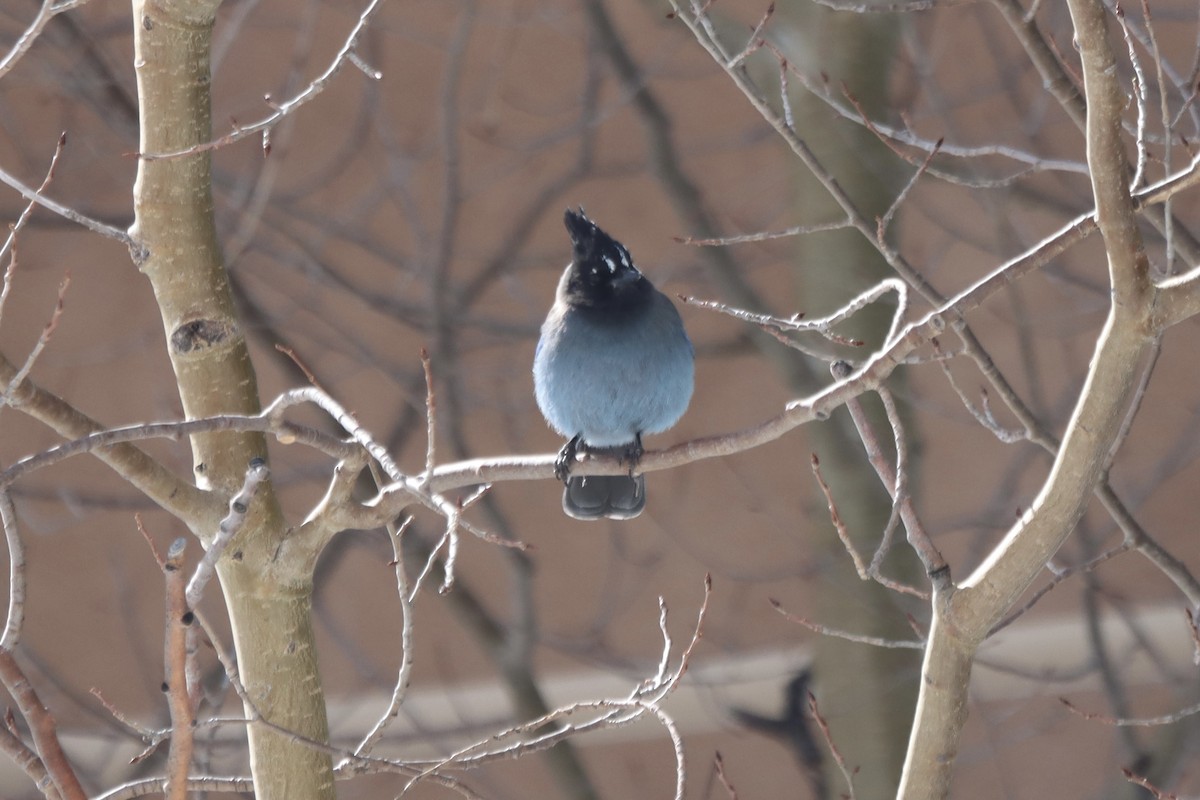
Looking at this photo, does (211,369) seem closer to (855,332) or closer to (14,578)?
(14,578)

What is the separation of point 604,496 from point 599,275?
0.51 meters

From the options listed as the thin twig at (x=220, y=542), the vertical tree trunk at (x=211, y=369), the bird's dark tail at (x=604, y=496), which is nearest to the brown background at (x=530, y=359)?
the bird's dark tail at (x=604, y=496)

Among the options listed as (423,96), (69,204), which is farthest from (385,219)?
(69,204)

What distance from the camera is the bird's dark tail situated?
2.82m

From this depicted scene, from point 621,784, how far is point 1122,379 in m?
3.08

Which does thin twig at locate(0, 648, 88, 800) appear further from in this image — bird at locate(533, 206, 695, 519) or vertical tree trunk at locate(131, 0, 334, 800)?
bird at locate(533, 206, 695, 519)

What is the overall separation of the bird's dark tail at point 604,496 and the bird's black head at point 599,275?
38 cm

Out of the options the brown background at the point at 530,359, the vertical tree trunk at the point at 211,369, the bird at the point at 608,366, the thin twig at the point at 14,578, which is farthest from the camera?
the brown background at the point at 530,359

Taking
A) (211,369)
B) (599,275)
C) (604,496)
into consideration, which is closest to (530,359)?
(599,275)

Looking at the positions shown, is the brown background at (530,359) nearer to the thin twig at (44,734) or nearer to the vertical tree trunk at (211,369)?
the vertical tree trunk at (211,369)

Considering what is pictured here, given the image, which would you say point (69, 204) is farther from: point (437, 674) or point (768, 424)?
point (768, 424)

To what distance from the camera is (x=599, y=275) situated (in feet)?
9.59

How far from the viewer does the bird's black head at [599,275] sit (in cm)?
289

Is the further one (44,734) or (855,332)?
(855,332)
